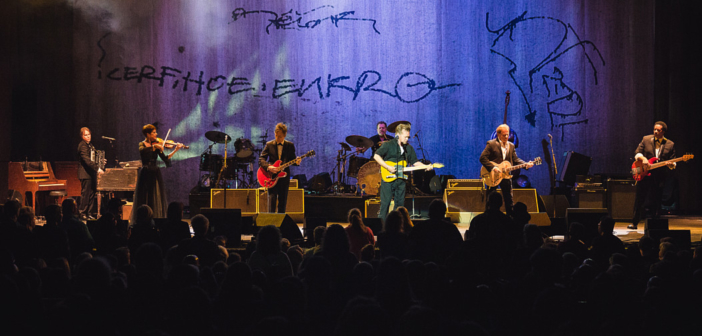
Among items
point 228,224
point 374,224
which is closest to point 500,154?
point 374,224

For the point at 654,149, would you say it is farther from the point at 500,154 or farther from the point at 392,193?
the point at 392,193

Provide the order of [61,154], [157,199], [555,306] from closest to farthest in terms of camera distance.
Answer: [555,306] → [157,199] → [61,154]

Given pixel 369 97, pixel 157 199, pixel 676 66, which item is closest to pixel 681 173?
pixel 676 66

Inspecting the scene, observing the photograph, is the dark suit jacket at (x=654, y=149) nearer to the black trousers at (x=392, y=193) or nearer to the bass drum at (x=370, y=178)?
the black trousers at (x=392, y=193)

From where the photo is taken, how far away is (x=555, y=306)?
10.5 feet

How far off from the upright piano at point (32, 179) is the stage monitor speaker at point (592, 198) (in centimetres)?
1016

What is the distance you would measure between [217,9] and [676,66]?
1013cm

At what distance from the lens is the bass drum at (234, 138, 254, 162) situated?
1162 centimetres

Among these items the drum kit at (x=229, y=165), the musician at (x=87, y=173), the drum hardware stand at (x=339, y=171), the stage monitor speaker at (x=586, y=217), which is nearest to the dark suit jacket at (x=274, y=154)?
the drum kit at (x=229, y=165)

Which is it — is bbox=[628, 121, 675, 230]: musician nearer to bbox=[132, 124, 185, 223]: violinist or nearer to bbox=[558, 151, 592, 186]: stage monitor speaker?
bbox=[558, 151, 592, 186]: stage monitor speaker

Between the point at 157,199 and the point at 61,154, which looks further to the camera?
the point at 61,154

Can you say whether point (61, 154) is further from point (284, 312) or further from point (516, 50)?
point (284, 312)

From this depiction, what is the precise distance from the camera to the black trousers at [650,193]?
31.3 feet

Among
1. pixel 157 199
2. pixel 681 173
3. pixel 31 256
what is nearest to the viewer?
pixel 31 256
